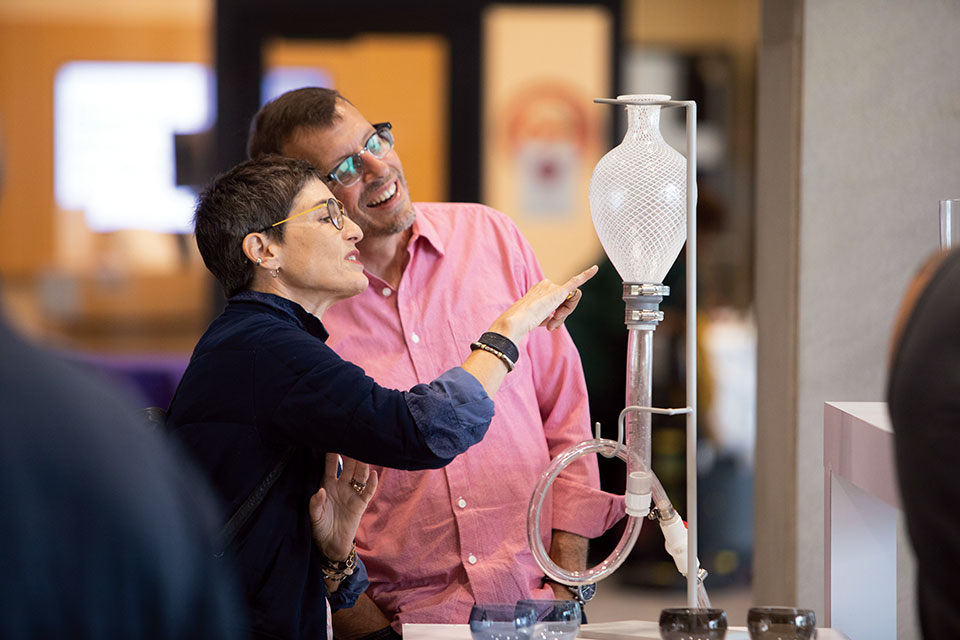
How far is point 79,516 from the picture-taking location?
769mm

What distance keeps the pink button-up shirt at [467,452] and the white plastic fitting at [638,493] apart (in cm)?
41

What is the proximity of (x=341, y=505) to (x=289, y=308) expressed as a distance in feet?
1.09

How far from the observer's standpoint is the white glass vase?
164 centimetres

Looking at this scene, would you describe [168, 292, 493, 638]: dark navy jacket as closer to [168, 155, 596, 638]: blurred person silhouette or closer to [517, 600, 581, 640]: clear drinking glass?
[168, 155, 596, 638]: blurred person silhouette

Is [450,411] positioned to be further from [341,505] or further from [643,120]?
[643,120]

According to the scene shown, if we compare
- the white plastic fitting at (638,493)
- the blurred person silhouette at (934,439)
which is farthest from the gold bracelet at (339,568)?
the blurred person silhouette at (934,439)

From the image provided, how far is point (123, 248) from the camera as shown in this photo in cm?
527

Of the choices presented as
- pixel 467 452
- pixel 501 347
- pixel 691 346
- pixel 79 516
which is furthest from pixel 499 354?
pixel 79 516

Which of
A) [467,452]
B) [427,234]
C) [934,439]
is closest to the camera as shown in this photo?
[934,439]

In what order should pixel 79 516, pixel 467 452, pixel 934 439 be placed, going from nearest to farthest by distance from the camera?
pixel 79 516, pixel 934 439, pixel 467 452

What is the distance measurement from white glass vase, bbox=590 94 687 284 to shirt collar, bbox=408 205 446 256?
56 cm

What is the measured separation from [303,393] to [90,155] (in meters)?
4.07

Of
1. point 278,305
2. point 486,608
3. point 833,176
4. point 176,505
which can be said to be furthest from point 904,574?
point 176,505

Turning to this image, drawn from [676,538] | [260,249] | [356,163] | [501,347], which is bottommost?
[676,538]
